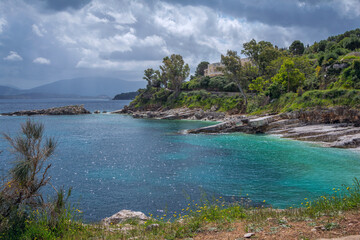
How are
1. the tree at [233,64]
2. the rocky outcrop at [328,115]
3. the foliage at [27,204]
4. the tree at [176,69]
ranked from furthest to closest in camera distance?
the tree at [176,69] → the tree at [233,64] → the rocky outcrop at [328,115] → the foliage at [27,204]

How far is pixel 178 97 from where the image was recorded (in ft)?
341

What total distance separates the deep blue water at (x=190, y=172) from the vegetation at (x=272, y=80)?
1746 centimetres

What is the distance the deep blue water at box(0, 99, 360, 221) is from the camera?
19.1 m

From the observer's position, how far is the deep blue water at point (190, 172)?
1909 cm

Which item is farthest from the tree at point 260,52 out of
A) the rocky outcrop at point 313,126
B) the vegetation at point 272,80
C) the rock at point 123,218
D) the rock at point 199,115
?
the rock at point 123,218

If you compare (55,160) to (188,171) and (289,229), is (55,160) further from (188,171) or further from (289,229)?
(289,229)

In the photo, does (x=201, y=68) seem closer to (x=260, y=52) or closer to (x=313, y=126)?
(x=260, y=52)

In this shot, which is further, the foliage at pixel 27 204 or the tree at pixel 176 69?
A: the tree at pixel 176 69

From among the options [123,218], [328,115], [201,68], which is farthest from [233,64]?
[201,68]

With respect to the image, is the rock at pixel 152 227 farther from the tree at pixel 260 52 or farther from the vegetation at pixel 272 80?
the tree at pixel 260 52

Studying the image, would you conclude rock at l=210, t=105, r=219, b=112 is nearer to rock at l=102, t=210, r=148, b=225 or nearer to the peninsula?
the peninsula

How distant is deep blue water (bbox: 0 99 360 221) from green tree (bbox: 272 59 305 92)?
2531 cm

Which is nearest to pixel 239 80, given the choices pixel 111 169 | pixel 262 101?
pixel 262 101

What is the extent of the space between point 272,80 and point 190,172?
48.9m
